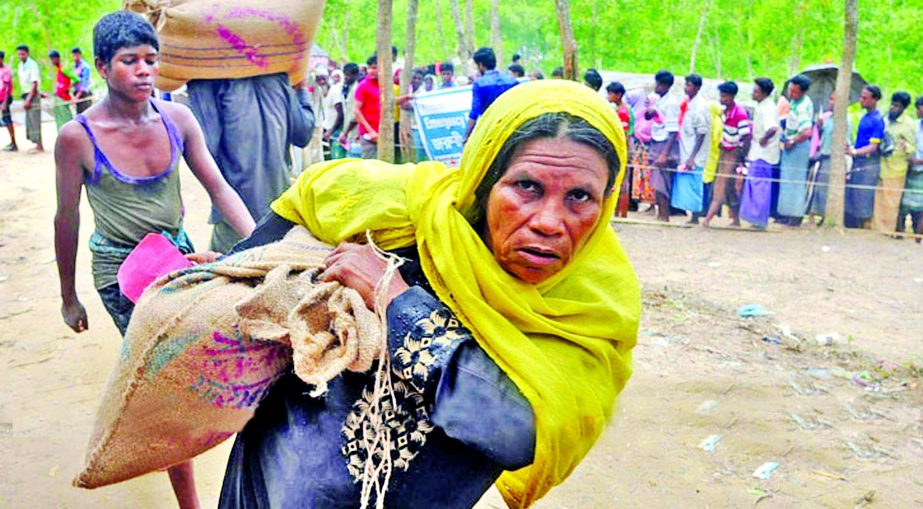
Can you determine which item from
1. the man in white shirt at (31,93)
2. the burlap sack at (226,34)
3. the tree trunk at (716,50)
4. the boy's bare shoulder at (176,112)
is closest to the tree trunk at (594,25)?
the tree trunk at (716,50)

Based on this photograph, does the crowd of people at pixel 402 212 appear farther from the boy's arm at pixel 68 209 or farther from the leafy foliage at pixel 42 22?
the leafy foliage at pixel 42 22

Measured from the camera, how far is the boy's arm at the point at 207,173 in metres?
3.13

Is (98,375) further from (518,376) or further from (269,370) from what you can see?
(518,376)

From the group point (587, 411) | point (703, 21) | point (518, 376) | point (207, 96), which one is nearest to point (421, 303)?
point (518, 376)

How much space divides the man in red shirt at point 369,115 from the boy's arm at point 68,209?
6.83 metres

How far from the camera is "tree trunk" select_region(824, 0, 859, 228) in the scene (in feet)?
30.8

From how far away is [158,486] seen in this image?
3.84 metres

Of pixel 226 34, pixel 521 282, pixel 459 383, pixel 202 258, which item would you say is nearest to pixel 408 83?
pixel 226 34

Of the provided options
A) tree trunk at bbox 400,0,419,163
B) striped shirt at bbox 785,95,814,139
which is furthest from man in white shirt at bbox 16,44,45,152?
striped shirt at bbox 785,95,814,139

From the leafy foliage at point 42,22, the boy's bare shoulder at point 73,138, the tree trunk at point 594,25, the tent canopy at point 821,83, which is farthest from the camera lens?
the tree trunk at point 594,25

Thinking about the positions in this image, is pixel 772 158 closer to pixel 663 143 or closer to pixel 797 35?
pixel 663 143

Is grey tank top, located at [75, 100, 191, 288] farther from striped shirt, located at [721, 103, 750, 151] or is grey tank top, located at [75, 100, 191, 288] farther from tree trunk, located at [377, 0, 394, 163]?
striped shirt, located at [721, 103, 750, 151]

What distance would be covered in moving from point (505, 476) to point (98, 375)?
13.0ft

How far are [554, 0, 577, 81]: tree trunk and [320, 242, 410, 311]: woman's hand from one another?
254 inches
